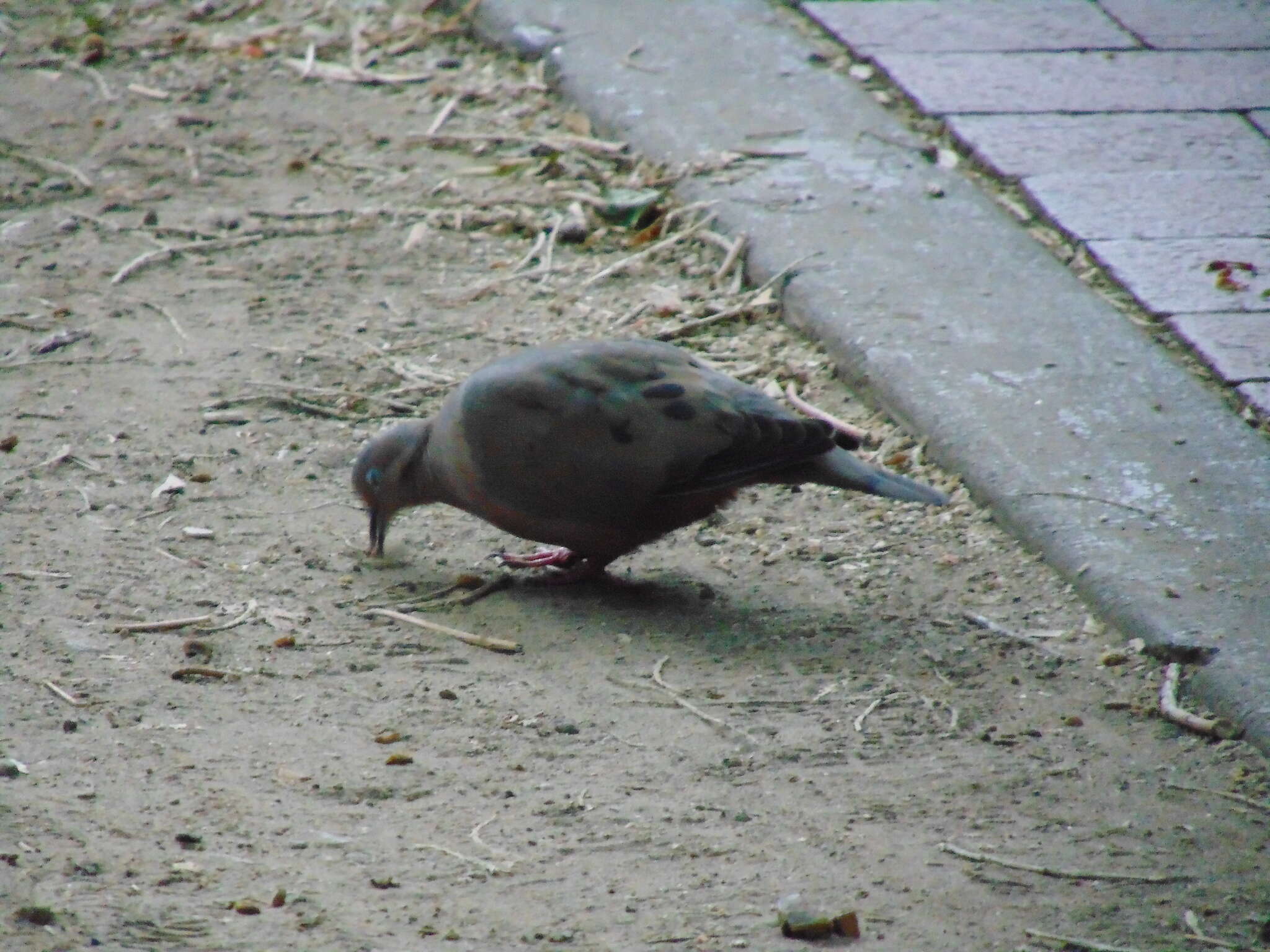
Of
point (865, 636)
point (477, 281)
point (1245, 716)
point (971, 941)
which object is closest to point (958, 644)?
point (865, 636)

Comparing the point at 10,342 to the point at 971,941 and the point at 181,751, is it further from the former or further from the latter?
the point at 971,941

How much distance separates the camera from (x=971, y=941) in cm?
237

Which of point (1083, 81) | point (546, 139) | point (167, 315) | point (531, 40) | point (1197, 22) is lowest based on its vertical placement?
point (167, 315)

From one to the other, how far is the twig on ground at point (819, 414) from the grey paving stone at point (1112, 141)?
57.2 inches

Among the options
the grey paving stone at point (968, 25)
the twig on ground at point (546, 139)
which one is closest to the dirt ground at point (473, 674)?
the twig on ground at point (546, 139)

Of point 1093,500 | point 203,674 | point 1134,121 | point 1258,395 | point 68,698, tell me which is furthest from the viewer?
point 1134,121

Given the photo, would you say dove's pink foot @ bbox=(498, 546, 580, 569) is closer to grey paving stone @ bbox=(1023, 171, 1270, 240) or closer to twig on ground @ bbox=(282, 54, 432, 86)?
grey paving stone @ bbox=(1023, 171, 1270, 240)

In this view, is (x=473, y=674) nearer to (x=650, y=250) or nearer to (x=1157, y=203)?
(x=650, y=250)

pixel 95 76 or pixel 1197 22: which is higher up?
pixel 1197 22

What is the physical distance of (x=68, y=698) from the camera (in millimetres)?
2961

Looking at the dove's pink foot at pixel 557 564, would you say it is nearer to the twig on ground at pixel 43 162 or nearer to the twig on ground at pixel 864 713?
the twig on ground at pixel 864 713

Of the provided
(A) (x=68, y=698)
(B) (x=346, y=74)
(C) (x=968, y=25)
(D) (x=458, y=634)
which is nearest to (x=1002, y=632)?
(D) (x=458, y=634)

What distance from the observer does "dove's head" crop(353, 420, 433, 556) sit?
11.7 feet

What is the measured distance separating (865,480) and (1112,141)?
8.48 ft
